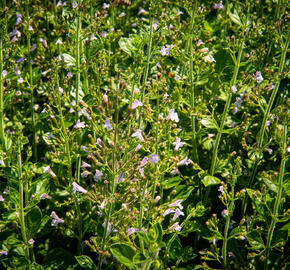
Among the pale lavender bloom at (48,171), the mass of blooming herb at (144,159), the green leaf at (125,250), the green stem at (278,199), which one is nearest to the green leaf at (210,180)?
the mass of blooming herb at (144,159)

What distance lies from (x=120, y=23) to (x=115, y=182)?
12.7 ft

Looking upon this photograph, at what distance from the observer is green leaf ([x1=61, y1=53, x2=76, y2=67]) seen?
439cm

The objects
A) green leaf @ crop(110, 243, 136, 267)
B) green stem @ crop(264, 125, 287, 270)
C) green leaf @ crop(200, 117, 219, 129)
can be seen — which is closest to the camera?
green leaf @ crop(110, 243, 136, 267)

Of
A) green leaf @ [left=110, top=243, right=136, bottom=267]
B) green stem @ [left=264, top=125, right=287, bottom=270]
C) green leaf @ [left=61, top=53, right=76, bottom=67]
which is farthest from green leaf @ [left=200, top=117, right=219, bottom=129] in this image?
green leaf @ [left=110, top=243, right=136, bottom=267]

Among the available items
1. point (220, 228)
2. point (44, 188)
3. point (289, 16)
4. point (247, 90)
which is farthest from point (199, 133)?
point (44, 188)

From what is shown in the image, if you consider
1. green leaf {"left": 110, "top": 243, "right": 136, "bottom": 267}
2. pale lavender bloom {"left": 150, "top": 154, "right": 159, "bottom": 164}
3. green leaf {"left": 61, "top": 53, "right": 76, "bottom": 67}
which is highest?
green leaf {"left": 61, "top": 53, "right": 76, "bottom": 67}

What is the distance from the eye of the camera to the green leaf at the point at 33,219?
4023mm

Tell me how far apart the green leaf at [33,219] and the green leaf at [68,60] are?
1.83m

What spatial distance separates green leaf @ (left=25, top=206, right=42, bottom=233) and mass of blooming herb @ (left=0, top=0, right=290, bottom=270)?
0.04ft

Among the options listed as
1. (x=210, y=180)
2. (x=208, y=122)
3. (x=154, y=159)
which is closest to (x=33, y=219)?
(x=154, y=159)

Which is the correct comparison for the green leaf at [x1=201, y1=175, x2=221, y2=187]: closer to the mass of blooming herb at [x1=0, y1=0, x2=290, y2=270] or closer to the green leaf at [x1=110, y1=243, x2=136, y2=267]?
the mass of blooming herb at [x1=0, y1=0, x2=290, y2=270]

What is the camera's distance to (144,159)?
10.8ft

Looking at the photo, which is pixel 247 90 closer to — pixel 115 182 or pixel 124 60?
pixel 124 60

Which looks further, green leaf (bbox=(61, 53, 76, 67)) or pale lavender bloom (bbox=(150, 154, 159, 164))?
green leaf (bbox=(61, 53, 76, 67))
